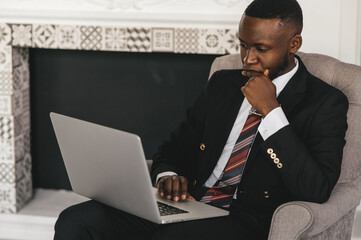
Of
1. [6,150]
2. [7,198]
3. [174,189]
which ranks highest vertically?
[174,189]

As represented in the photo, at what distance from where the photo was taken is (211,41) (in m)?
2.49

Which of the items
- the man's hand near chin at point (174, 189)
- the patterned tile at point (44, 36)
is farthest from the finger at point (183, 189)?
the patterned tile at point (44, 36)

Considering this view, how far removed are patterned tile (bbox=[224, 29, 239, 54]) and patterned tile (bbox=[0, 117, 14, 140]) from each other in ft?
3.59

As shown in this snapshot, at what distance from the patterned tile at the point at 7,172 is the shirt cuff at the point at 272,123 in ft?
5.06

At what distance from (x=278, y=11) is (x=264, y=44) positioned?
11cm

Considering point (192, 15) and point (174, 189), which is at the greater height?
point (192, 15)

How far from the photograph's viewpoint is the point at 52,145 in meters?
2.95

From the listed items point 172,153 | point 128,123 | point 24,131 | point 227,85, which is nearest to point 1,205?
point 24,131

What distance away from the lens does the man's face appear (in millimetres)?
1662

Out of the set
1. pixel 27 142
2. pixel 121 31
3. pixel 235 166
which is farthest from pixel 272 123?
pixel 27 142

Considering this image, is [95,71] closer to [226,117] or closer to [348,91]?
[226,117]

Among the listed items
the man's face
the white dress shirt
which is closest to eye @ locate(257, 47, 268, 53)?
the man's face

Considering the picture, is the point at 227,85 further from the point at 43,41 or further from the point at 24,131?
the point at 24,131

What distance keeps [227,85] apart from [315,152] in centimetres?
44
